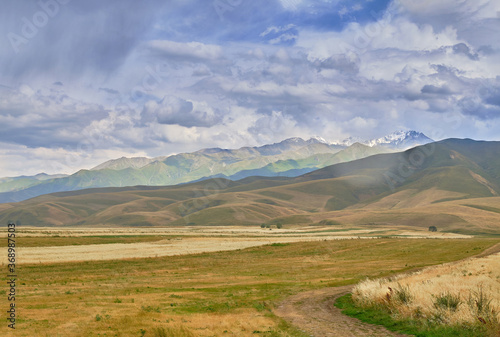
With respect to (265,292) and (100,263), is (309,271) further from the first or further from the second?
(100,263)

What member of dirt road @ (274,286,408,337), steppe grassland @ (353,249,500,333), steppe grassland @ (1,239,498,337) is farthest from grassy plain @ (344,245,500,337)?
steppe grassland @ (1,239,498,337)

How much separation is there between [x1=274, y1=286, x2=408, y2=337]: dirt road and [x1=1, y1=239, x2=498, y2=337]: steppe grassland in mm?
1151

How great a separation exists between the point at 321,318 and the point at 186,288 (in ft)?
54.2

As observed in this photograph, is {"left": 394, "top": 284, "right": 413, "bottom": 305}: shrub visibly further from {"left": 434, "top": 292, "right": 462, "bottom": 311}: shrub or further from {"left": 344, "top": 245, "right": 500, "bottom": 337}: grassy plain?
{"left": 434, "top": 292, "right": 462, "bottom": 311}: shrub

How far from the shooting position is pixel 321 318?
1117 inches

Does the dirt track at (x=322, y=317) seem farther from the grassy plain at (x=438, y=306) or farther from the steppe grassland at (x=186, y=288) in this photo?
the grassy plain at (x=438, y=306)

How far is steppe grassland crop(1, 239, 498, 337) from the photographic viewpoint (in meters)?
24.8

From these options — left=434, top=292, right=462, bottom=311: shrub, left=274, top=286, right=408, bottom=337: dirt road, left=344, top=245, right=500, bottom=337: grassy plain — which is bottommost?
left=274, top=286, right=408, bottom=337: dirt road

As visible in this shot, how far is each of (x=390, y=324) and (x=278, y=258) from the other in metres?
50.0

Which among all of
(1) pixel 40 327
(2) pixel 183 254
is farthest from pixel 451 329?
(2) pixel 183 254

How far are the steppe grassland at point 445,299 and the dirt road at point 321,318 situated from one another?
7.43 ft

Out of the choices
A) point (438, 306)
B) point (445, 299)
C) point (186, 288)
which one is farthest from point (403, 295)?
point (186, 288)

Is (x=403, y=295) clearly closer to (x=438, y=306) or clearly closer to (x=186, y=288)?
(x=438, y=306)

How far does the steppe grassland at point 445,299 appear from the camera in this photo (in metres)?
23.0
